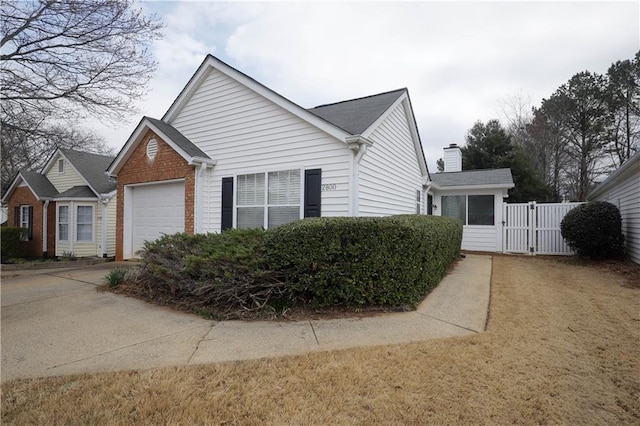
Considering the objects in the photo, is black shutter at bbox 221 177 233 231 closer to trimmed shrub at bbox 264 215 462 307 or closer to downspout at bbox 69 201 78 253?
trimmed shrub at bbox 264 215 462 307

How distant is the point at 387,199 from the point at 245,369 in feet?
21.7

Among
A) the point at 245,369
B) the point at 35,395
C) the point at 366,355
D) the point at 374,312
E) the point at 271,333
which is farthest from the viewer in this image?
the point at 374,312

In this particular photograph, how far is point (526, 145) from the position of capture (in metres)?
27.6

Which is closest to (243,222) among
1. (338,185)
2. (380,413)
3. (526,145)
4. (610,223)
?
(338,185)

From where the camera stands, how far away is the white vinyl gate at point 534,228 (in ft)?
39.5

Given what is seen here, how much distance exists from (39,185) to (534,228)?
2278 cm

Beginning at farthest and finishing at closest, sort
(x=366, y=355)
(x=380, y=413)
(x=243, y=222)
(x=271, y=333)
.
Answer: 1. (x=243, y=222)
2. (x=271, y=333)
3. (x=366, y=355)
4. (x=380, y=413)

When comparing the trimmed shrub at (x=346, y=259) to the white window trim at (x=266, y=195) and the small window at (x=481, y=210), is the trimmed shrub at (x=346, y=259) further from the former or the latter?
the small window at (x=481, y=210)

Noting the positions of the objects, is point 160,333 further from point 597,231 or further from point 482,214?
point 482,214

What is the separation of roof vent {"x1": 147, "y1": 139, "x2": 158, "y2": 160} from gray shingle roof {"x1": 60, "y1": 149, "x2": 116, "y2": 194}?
6.71 m

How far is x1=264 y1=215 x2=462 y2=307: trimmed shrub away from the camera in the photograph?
15.6 feet

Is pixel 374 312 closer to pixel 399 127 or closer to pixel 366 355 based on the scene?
pixel 366 355

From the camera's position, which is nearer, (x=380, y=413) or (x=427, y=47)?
(x=380, y=413)

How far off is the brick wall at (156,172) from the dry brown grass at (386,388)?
6.47 meters
